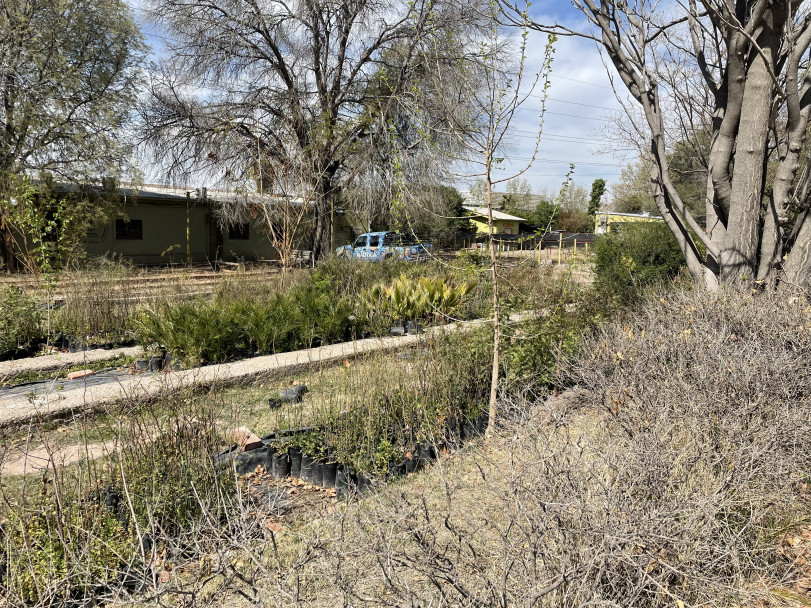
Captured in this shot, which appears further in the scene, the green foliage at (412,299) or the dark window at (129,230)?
the dark window at (129,230)

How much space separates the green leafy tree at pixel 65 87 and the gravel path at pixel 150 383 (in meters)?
11.5

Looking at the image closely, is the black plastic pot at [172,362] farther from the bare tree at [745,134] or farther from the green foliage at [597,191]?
the green foliage at [597,191]

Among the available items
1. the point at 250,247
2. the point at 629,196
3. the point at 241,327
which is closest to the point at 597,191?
the point at 629,196

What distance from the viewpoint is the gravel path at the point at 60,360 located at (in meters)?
5.61

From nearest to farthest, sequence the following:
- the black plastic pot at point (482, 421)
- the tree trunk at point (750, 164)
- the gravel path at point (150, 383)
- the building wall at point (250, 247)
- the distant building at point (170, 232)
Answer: the gravel path at point (150, 383), the black plastic pot at point (482, 421), the tree trunk at point (750, 164), the distant building at point (170, 232), the building wall at point (250, 247)

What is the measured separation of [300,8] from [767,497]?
17439 millimetres

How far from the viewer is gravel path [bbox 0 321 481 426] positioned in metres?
3.91

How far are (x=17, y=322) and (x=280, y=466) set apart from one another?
4936mm

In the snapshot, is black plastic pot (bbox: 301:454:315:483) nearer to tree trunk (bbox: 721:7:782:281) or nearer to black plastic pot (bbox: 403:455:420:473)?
black plastic pot (bbox: 403:455:420:473)

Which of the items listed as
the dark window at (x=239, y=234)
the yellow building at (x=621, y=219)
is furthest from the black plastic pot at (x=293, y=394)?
the dark window at (x=239, y=234)

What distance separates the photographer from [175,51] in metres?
15.9

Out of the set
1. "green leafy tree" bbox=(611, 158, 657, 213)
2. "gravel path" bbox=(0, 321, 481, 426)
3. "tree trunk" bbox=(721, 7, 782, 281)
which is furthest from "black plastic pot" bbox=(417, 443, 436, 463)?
"green leafy tree" bbox=(611, 158, 657, 213)

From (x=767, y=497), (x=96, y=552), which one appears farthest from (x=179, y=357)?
(x=767, y=497)

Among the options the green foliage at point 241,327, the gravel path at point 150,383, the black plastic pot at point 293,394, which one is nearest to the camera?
the gravel path at point 150,383
